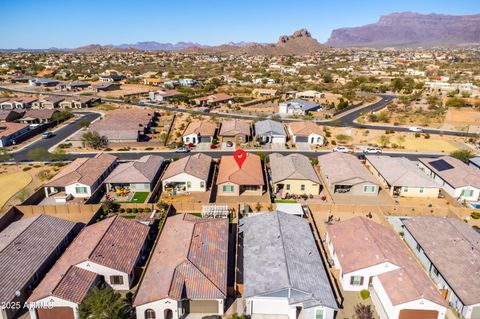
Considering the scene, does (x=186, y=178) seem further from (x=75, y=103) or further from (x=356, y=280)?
(x=75, y=103)

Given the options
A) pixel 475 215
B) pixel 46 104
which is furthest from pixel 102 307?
pixel 46 104

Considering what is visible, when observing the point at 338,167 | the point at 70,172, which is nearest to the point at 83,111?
the point at 70,172

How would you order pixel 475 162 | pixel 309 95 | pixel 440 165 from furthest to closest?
1. pixel 309 95
2. pixel 475 162
3. pixel 440 165

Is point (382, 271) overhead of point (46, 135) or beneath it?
beneath

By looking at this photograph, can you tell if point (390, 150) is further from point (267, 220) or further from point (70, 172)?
point (70, 172)

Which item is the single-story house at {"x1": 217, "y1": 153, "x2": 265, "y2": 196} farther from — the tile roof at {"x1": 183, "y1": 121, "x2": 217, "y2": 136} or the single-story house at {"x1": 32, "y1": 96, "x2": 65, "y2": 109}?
the single-story house at {"x1": 32, "y1": 96, "x2": 65, "y2": 109}

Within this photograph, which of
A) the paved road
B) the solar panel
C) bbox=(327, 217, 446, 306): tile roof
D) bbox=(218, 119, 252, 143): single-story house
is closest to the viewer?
bbox=(327, 217, 446, 306): tile roof

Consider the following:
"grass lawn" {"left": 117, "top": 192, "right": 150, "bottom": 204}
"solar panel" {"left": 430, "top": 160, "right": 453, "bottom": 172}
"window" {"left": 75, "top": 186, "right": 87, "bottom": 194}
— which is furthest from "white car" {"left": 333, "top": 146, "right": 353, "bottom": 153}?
"window" {"left": 75, "top": 186, "right": 87, "bottom": 194}

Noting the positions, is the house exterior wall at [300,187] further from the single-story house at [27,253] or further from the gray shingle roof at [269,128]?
the single-story house at [27,253]
